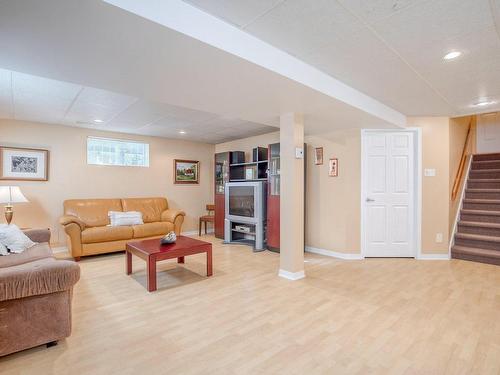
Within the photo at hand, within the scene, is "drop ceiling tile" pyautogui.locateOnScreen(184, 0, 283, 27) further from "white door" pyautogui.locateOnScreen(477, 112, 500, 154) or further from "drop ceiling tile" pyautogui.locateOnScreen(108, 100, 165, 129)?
"white door" pyautogui.locateOnScreen(477, 112, 500, 154)

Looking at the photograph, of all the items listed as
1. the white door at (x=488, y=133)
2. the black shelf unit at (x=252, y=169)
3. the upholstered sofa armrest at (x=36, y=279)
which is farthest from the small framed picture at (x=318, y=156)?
the white door at (x=488, y=133)

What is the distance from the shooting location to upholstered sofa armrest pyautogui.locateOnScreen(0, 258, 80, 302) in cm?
170

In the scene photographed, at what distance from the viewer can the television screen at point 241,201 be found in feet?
16.6

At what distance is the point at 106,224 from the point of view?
4820 millimetres

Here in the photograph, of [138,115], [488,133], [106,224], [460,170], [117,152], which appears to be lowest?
[106,224]

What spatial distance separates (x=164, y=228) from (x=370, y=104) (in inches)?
154

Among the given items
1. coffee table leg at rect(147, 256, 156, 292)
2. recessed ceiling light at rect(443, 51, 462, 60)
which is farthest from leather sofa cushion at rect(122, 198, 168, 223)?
recessed ceiling light at rect(443, 51, 462, 60)

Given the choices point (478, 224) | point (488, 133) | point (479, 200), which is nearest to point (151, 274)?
point (478, 224)

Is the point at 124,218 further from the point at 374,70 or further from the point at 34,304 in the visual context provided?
the point at 374,70

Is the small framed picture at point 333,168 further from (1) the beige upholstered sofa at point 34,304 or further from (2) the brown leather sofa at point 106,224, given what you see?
(1) the beige upholstered sofa at point 34,304

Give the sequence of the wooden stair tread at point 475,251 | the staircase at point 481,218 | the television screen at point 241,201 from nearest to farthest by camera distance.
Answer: the wooden stair tread at point 475,251 < the staircase at point 481,218 < the television screen at point 241,201

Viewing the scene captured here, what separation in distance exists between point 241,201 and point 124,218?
2.16 metres

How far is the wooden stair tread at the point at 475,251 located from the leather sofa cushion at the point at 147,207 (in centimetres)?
528

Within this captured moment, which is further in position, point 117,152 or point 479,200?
point 117,152
